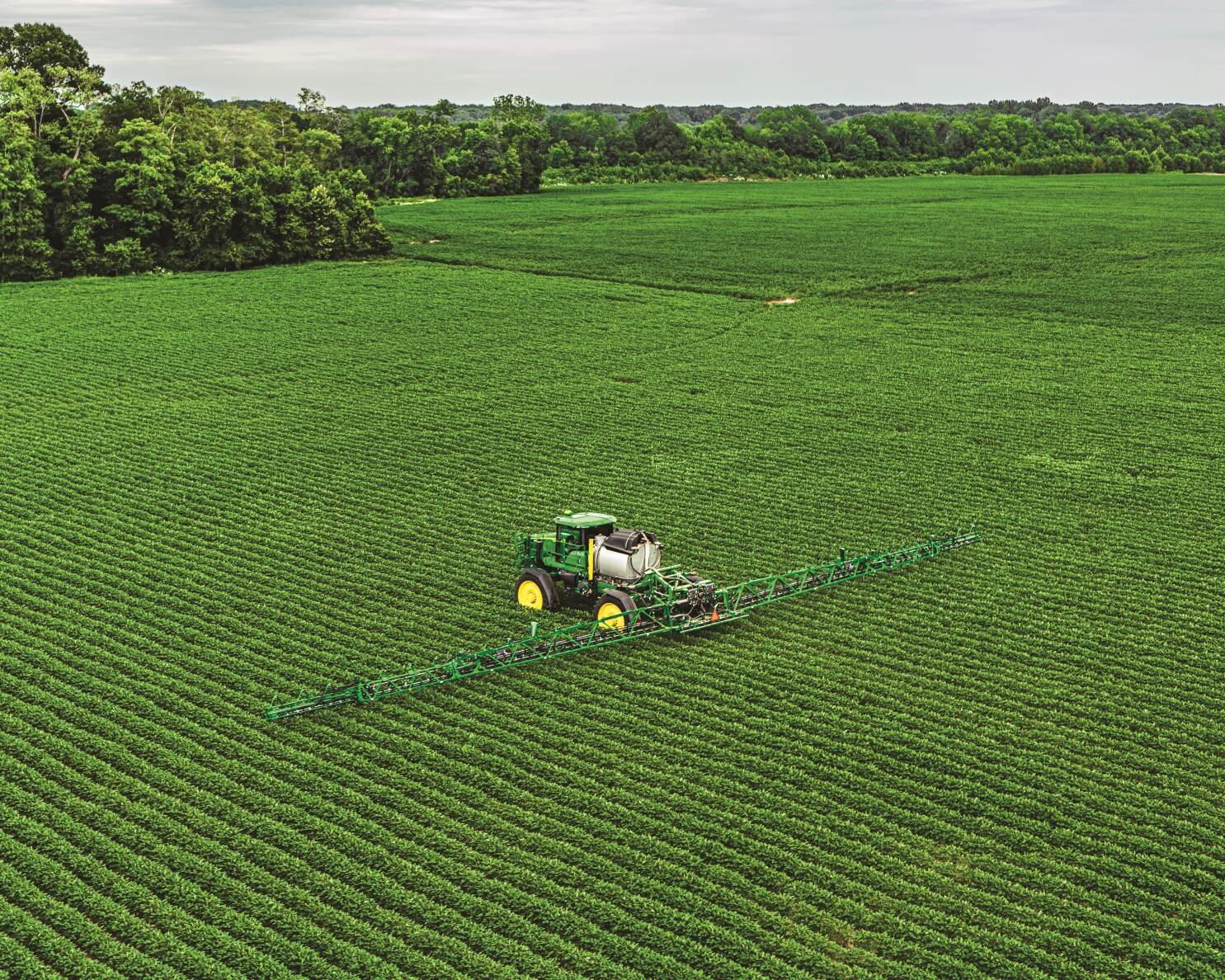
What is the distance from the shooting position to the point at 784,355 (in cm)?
6238

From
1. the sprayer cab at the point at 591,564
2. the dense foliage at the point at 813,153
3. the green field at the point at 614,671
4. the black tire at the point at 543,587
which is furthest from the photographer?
the dense foliage at the point at 813,153

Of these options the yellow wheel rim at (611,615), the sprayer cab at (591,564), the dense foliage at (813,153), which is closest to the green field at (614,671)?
the sprayer cab at (591,564)

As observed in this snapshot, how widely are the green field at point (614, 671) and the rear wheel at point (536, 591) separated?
43cm

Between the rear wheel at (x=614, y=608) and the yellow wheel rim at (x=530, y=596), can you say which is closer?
the rear wheel at (x=614, y=608)

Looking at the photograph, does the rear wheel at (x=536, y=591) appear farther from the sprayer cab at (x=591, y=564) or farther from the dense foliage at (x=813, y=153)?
the dense foliage at (x=813, y=153)

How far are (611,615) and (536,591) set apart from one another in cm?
245

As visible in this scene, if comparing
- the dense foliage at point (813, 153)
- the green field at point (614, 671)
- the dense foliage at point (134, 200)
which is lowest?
the green field at point (614, 671)

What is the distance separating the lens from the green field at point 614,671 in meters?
19.1

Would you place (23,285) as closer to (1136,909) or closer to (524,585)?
(524,585)

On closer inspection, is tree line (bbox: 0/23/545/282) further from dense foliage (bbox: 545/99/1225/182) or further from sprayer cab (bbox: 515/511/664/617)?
dense foliage (bbox: 545/99/1225/182)

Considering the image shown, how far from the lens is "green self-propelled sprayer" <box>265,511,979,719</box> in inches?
1045

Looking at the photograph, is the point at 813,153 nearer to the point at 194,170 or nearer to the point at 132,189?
the point at 194,170

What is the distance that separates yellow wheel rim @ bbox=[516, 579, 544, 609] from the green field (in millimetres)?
376

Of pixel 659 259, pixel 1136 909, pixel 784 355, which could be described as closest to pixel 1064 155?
pixel 659 259
